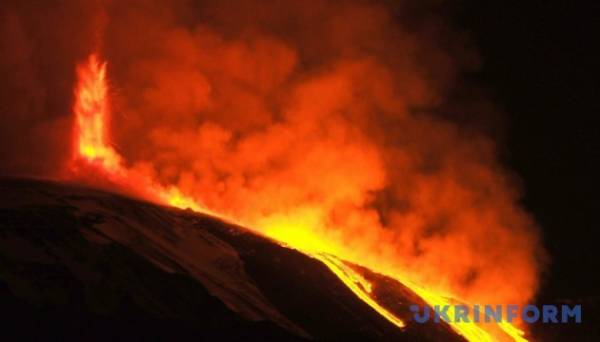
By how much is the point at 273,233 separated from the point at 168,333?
553 inches

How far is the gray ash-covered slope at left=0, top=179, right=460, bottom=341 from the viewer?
2383 centimetres

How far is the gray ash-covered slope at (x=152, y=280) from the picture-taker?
23.8 metres

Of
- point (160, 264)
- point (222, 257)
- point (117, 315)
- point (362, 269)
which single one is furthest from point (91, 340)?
point (362, 269)

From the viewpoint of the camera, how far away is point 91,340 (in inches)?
887

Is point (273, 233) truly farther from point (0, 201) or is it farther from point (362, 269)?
point (0, 201)

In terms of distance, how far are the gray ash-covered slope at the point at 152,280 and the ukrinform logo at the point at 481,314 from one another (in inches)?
35.8

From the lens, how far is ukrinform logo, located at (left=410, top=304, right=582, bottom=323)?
1280 inches

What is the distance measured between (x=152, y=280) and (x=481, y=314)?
1551cm

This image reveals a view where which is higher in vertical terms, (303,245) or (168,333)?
(303,245)

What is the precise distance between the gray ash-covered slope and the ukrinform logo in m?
0.91

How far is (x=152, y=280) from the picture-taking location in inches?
1064

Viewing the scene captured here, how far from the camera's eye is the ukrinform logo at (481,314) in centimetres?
3250

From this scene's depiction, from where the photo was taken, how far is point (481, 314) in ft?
118

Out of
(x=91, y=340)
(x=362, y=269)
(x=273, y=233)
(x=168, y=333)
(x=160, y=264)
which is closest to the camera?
(x=91, y=340)
